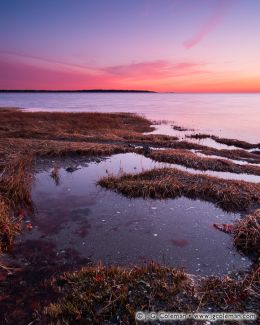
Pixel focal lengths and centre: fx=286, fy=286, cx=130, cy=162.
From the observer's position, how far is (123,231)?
11.0 m

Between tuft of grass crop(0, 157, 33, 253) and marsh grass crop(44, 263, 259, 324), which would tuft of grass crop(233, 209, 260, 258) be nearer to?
marsh grass crop(44, 263, 259, 324)

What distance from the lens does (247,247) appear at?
9.91 m

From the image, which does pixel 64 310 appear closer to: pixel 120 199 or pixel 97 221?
pixel 97 221

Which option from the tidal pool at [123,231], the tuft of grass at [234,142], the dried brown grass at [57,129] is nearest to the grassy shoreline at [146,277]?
the tidal pool at [123,231]

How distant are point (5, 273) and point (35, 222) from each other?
343 cm

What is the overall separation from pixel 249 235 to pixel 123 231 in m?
4.60

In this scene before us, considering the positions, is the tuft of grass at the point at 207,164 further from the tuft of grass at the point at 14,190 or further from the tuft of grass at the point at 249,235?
the tuft of grass at the point at 14,190

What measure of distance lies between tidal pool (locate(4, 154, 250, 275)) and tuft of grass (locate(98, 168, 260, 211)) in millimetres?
558

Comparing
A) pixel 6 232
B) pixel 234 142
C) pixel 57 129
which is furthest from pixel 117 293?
pixel 234 142

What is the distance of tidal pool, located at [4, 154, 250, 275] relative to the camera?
922cm

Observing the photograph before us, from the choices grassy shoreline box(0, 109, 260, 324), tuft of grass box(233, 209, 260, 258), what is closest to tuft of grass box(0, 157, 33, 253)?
grassy shoreline box(0, 109, 260, 324)

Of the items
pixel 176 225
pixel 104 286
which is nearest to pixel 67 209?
pixel 176 225

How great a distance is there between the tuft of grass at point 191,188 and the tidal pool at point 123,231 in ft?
1.83

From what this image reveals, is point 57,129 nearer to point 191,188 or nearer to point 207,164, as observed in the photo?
point 207,164
